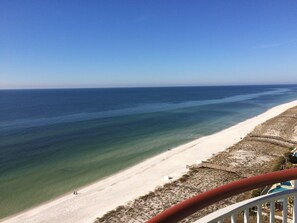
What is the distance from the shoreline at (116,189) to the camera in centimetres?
1321

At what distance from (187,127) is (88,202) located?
25.7m

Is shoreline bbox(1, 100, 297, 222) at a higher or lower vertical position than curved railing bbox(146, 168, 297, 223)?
lower

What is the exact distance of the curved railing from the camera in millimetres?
1729

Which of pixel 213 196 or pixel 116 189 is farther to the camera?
pixel 116 189

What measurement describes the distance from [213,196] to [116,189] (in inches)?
591

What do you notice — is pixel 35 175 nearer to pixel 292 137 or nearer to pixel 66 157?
pixel 66 157

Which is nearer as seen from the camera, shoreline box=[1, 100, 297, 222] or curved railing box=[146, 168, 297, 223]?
curved railing box=[146, 168, 297, 223]

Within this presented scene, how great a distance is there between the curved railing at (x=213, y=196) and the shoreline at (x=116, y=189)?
11836 millimetres

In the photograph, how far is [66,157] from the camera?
2447 centimetres

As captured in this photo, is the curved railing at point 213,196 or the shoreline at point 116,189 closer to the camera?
the curved railing at point 213,196

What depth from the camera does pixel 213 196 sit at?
1953 millimetres

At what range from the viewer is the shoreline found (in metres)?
13.2

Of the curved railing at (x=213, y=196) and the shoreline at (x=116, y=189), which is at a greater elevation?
the curved railing at (x=213, y=196)

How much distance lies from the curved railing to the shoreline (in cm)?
1184
